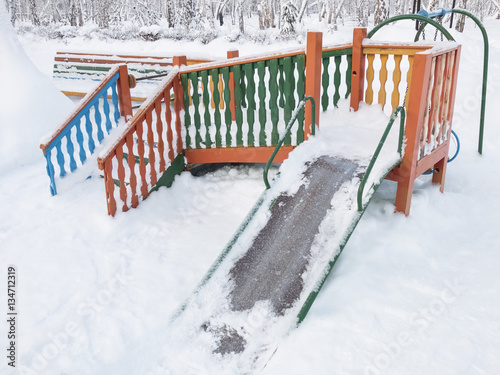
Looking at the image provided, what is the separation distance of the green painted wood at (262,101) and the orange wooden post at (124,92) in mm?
Result: 1820

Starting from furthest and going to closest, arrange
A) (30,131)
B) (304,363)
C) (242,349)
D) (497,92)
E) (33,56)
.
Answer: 1. (33,56)
2. (497,92)
3. (30,131)
4. (242,349)
5. (304,363)

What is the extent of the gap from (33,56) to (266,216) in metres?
19.0

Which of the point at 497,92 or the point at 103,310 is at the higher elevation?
the point at 497,92

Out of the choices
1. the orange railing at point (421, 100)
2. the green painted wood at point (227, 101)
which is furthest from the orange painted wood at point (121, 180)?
the orange railing at point (421, 100)

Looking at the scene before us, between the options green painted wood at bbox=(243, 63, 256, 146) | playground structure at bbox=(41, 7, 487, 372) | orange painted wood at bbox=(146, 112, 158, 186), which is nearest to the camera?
playground structure at bbox=(41, 7, 487, 372)

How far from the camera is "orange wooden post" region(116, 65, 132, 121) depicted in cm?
576

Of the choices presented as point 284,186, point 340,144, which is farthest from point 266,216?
point 340,144

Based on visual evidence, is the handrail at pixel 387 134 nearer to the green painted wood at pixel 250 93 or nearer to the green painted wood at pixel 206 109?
the green painted wood at pixel 250 93

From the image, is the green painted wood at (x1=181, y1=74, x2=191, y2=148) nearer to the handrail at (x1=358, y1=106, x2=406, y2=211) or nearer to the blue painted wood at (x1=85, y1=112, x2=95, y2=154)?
the blue painted wood at (x1=85, y1=112, x2=95, y2=154)

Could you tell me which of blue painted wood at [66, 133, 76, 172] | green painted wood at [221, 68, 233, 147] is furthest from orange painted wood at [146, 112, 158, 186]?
blue painted wood at [66, 133, 76, 172]

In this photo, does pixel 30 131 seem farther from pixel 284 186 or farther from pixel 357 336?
pixel 357 336

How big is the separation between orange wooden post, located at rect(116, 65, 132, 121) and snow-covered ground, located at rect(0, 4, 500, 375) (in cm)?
102

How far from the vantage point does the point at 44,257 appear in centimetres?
433

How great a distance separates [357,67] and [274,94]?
1171 mm
